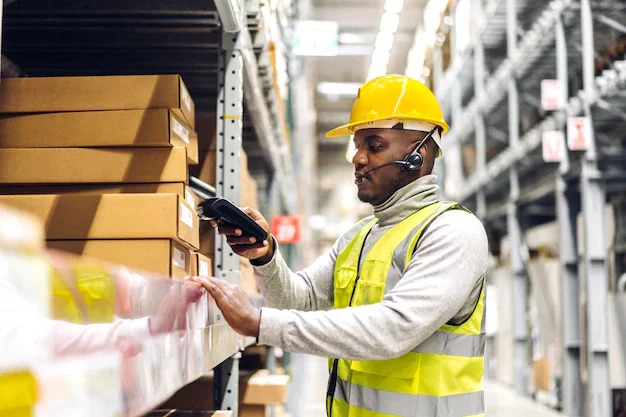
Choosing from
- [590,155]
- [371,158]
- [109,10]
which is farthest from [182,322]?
[590,155]

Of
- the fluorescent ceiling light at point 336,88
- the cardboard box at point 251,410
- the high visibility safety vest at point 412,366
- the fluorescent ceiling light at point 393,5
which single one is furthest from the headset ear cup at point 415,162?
the fluorescent ceiling light at point 336,88

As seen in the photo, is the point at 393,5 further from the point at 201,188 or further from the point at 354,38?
the point at 201,188

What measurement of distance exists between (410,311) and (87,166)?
115 cm

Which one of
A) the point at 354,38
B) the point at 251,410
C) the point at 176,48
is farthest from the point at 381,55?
the point at 176,48

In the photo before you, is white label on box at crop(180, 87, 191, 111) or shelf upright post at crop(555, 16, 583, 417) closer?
white label on box at crop(180, 87, 191, 111)

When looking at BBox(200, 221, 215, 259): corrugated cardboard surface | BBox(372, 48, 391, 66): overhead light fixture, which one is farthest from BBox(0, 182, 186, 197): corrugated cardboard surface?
BBox(372, 48, 391, 66): overhead light fixture

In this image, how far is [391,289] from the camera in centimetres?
211

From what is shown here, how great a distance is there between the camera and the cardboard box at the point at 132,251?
2105mm

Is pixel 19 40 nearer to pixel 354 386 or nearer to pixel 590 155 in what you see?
pixel 354 386

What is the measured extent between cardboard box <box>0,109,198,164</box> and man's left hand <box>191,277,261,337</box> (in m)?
0.70

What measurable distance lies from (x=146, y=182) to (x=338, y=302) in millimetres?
766

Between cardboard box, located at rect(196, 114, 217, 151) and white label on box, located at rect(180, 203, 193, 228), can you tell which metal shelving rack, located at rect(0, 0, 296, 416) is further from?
white label on box, located at rect(180, 203, 193, 228)

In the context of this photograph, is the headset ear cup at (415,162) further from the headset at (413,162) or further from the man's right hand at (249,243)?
the man's right hand at (249,243)

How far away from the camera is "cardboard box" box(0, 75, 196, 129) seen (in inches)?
92.7
